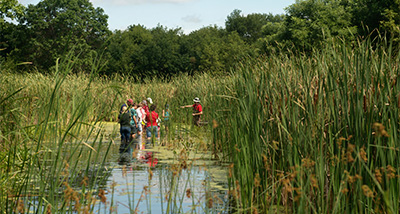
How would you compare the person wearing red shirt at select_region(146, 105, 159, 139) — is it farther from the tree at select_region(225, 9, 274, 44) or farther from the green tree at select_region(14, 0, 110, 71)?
the tree at select_region(225, 9, 274, 44)

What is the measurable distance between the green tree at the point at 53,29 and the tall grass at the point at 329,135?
4393cm

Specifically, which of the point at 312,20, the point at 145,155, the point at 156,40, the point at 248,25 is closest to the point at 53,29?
the point at 156,40

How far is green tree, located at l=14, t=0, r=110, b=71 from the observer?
48.7 m

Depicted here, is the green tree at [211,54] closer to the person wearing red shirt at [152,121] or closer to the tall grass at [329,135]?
the person wearing red shirt at [152,121]

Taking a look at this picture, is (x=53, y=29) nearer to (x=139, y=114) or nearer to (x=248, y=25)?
(x=139, y=114)

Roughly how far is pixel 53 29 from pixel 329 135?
1962 inches

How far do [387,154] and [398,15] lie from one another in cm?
2687

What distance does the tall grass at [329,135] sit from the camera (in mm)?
3703

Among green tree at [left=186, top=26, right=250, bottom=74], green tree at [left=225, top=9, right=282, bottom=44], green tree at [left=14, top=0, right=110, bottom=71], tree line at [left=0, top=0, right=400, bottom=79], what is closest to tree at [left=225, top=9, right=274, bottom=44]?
green tree at [left=225, top=9, right=282, bottom=44]

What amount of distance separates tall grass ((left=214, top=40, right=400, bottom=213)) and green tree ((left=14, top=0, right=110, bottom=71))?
4393 centimetres

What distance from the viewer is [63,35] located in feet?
165

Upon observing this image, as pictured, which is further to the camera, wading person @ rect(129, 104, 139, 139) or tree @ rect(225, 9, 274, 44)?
tree @ rect(225, 9, 274, 44)

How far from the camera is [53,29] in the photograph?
5059 centimetres

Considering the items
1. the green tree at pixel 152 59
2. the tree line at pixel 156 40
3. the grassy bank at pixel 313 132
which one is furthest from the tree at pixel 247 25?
the grassy bank at pixel 313 132
